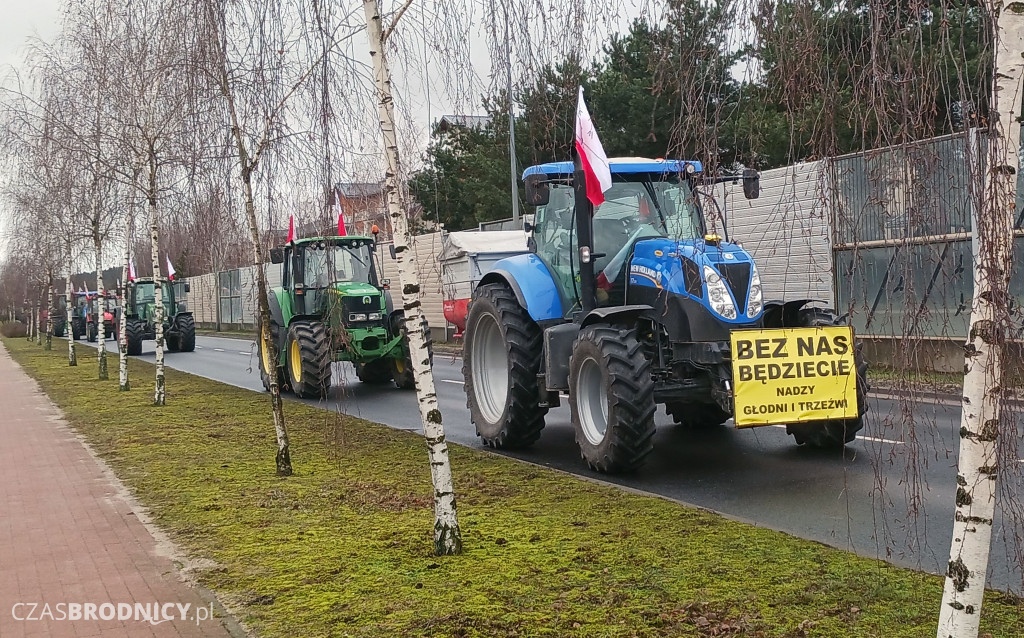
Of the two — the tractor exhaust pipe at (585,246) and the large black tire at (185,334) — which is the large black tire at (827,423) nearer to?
the tractor exhaust pipe at (585,246)

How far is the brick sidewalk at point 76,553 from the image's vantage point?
494 centimetres

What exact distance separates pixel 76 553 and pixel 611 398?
4.17 metres

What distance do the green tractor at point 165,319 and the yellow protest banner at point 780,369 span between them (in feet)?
92.0

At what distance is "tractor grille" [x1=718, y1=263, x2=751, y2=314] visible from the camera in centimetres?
823

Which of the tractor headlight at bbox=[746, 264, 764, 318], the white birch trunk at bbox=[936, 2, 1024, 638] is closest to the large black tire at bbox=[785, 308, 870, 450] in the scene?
the tractor headlight at bbox=[746, 264, 764, 318]

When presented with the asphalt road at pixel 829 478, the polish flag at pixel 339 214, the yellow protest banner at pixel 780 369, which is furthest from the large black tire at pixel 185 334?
the yellow protest banner at pixel 780 369

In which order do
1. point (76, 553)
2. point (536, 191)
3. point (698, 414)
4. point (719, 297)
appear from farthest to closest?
point (698, 414), point (536, 191), point (719, 297), point (76, 553)

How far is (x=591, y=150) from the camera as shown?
545 centimetres

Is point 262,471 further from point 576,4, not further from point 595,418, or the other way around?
point 576,4

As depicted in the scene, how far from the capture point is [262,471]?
9.09m

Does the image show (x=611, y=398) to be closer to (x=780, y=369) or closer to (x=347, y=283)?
(x=780, y=369)

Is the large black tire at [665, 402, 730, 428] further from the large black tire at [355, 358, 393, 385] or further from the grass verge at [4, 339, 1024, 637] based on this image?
the large black tire at [355, 358, 393, 385]

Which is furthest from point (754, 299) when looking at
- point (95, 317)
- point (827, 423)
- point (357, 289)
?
point (95, 317)

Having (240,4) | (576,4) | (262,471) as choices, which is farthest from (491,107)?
(262,471)
